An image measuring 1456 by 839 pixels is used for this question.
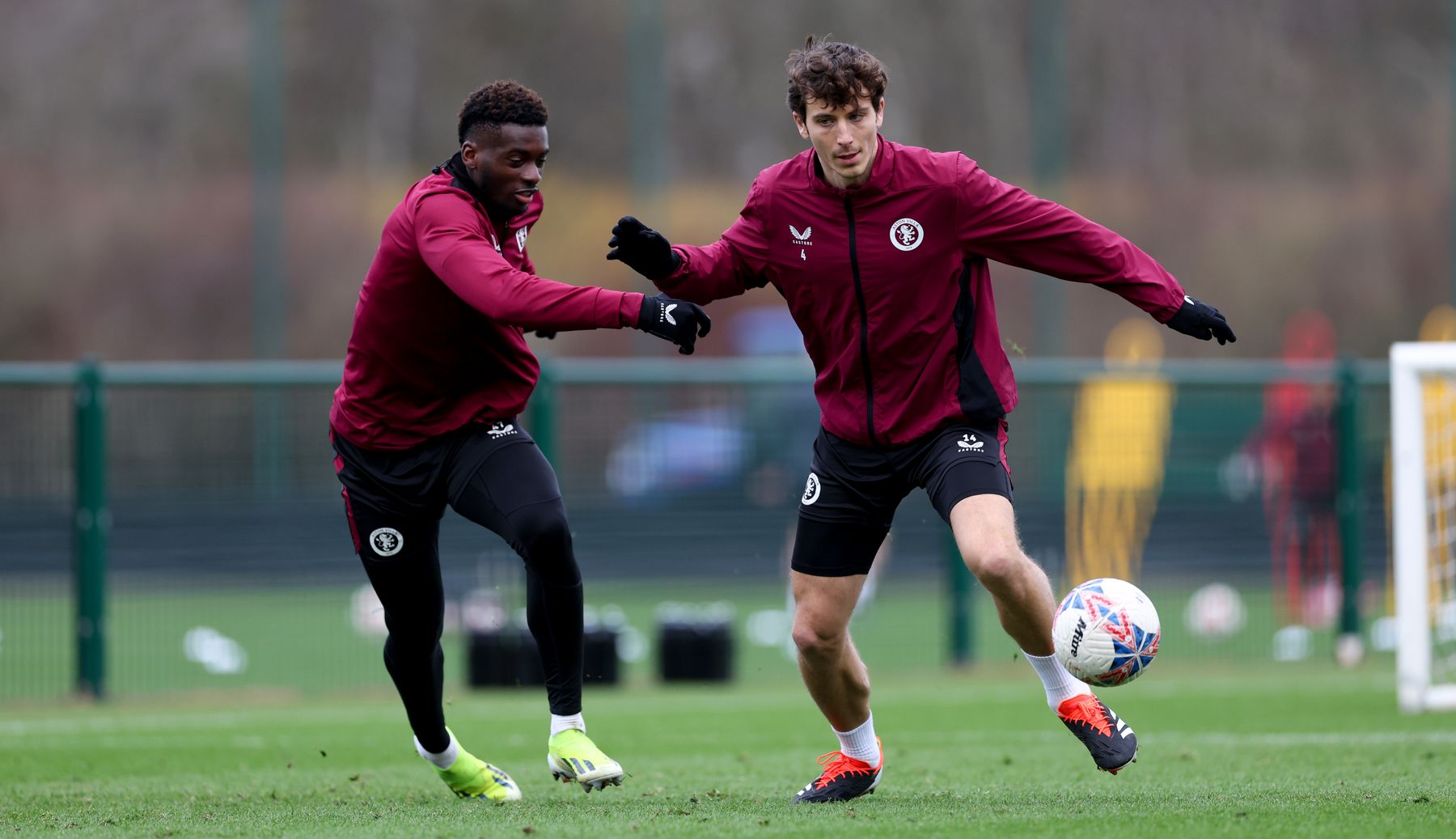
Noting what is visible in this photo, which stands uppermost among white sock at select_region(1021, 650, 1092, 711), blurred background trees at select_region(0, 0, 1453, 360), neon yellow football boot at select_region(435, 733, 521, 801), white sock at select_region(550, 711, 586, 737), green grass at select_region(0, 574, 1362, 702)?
blurred background trees at select_region(0, 0, 1453, 360)

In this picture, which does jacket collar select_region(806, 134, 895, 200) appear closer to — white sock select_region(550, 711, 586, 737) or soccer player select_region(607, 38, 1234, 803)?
soccer player select_region(607, 38, 1234, 803)

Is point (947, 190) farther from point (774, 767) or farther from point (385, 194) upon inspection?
point (385, 194)

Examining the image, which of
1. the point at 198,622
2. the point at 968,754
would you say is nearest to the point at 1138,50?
the point at 198,622

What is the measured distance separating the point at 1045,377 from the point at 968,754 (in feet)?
19.1

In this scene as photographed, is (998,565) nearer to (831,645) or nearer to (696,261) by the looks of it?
(831,645)

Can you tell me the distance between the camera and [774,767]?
8008 millimetres

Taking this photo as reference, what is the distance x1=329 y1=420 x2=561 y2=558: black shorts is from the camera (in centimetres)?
634

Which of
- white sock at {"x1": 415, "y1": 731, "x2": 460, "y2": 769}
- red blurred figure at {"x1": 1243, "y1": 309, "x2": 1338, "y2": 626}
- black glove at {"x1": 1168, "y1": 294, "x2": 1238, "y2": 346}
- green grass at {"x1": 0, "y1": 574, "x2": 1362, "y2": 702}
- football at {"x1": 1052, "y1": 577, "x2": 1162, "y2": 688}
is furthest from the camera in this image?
red blurred figure at {"x1": 1243, "y1": 309, "x2": 1338, "y2": 626}

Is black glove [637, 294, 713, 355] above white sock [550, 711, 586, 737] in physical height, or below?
above

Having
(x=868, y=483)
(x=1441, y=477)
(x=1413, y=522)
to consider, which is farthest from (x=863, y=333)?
(x=1441, y=477)

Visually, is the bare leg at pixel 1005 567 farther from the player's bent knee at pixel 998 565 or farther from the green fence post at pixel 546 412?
the green fence post at pixel 546 412

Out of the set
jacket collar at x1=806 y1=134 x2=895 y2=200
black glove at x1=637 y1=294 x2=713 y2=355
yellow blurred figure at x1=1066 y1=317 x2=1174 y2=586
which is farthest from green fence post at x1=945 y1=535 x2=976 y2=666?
black glove at x1=637 y1=294 x2=713 y2=355

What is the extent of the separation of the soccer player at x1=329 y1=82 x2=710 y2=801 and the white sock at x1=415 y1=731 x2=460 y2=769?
5.1 inches

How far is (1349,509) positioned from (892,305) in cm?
860
